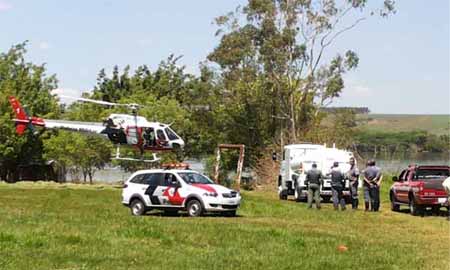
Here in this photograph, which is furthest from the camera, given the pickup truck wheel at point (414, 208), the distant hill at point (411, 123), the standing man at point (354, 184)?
the distant hill at point (411, 123)

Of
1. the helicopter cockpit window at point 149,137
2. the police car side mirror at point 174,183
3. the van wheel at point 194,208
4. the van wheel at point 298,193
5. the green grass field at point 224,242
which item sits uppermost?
the helicopter cockpit window at point 149,137

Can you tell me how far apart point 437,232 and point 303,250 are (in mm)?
6141

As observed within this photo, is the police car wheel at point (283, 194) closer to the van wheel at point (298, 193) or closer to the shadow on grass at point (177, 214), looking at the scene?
the van wheel at point (298, 193)

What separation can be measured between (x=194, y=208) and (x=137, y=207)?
1.95 metres

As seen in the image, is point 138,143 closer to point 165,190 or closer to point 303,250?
point 165,190

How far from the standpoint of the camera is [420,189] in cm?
2722

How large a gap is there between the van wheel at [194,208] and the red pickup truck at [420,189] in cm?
722

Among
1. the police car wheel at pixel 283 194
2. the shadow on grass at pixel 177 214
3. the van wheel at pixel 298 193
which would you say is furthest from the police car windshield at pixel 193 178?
the police car wheel at pixel 283 194

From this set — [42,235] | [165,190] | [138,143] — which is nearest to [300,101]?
[138,143]

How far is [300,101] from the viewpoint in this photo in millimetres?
59812

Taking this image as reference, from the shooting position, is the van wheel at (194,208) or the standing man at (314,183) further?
the standing man at (314,183)

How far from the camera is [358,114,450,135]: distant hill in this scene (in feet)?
304

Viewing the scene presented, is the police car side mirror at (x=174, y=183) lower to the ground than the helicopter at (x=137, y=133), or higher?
lower

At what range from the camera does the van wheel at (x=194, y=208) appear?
83.9ft
